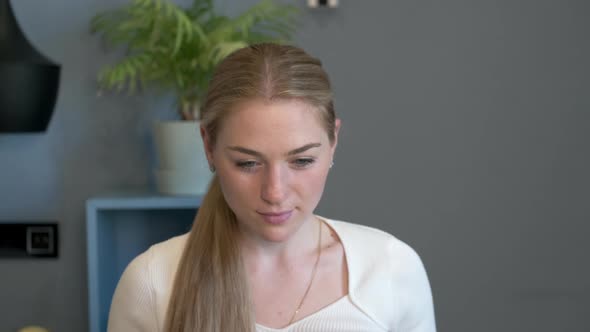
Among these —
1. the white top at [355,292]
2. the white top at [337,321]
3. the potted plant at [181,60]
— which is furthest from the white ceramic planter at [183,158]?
the white top at [337,321]

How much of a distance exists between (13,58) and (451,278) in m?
1.43

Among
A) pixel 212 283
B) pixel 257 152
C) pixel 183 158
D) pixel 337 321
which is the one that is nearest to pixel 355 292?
pixel 337 321

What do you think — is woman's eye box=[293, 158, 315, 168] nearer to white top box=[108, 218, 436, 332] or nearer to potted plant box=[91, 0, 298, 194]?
white top box=[108, 218, 436, 332]

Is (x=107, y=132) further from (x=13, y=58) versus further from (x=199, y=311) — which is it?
(x=199, y=311)

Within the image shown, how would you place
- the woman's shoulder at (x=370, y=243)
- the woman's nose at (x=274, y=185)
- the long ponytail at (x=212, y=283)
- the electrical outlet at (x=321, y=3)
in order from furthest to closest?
the electrical outlet at (x=321, y=3), the woman's shoulder at (x=370, y=243), the long ponytail at (x=212, y=283), the woman's nose at (x=274, y=185)

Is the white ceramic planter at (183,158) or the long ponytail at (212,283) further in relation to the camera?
the white ceramic planter at (183,158)

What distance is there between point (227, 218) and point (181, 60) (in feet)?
2.45

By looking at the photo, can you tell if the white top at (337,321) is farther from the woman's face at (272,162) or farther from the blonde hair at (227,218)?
the woman's face at (272,162)

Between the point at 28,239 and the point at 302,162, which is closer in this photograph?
the point at 302,162

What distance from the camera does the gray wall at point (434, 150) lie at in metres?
2.19

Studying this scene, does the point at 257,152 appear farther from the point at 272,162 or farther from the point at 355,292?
the point at 355,292

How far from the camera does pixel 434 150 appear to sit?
2215 mm

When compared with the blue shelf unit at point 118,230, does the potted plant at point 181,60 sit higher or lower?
higher

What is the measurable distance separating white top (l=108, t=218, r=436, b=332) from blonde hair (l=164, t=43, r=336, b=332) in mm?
39
